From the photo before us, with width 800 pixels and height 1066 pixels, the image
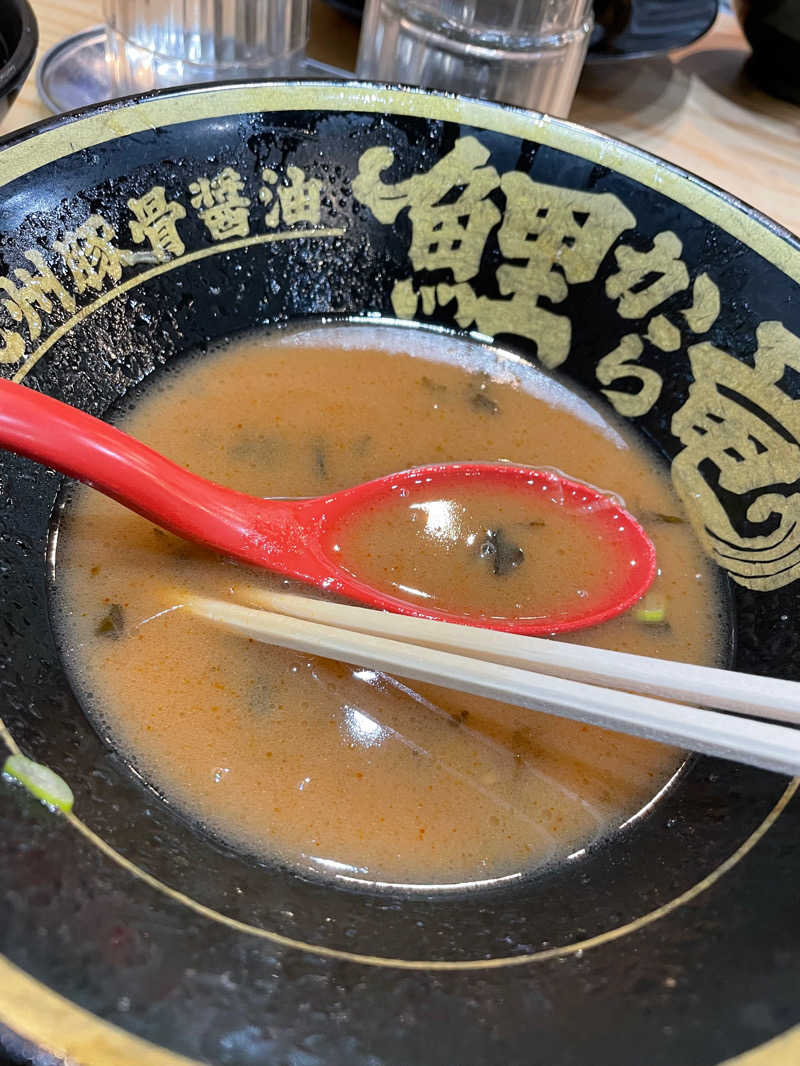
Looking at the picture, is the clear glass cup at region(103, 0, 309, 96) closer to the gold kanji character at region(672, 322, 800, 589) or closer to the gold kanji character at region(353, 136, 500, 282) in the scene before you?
the gold kanji character at region(353, 136, 500, 282)

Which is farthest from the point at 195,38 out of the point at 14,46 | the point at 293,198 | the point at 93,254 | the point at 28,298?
the point at 28,298

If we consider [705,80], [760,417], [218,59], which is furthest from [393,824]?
[705,80]

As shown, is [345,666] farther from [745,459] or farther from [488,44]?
[488,44]

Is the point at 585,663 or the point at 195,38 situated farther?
the point at 195,38

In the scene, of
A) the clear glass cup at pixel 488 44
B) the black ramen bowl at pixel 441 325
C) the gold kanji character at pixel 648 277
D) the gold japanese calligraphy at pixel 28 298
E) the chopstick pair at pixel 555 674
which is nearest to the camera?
the black ramen bowl at pixel 441 325

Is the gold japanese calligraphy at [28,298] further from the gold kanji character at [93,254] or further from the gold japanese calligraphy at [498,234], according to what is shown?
the gold japanese calligraphy at [498,234]

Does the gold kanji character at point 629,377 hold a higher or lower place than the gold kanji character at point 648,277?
lower

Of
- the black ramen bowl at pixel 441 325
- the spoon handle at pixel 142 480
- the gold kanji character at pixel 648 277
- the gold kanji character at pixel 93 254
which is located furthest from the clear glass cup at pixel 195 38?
the spoon handle at pixel 142 480
